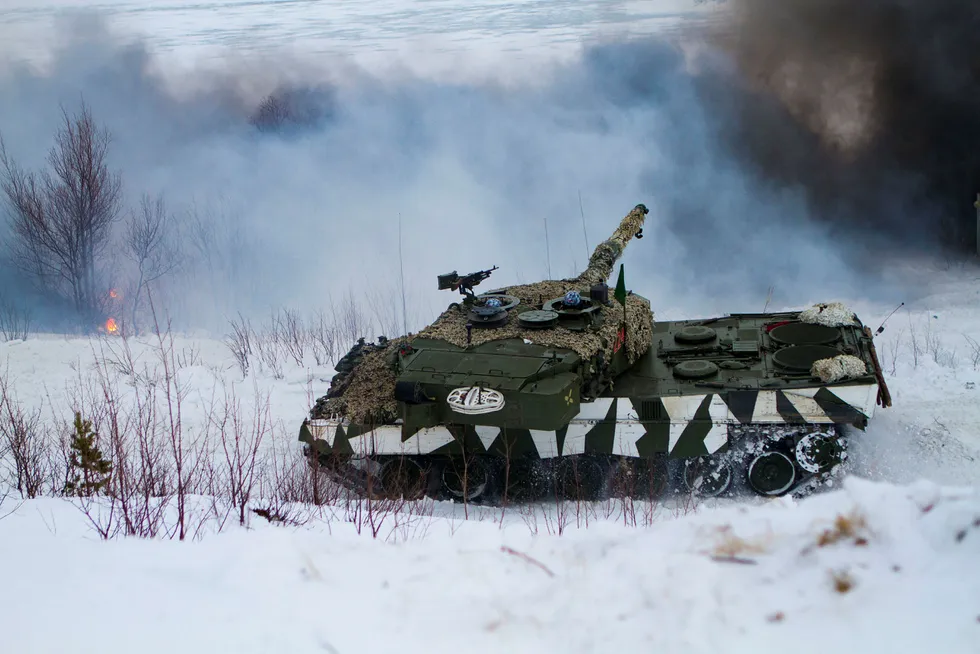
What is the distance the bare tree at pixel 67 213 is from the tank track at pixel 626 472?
1479cm

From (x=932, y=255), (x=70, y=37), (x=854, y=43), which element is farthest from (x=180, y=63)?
(x=932, y=255)

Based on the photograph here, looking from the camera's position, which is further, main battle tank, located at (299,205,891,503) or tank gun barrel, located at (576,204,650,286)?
tank gun barrel, located at (576,204,650,286)

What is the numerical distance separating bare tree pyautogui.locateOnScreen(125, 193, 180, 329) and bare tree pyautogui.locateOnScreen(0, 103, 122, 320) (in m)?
0.61

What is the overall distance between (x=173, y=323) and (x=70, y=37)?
9.09m

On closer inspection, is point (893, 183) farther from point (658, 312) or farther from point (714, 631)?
point (714, 631)

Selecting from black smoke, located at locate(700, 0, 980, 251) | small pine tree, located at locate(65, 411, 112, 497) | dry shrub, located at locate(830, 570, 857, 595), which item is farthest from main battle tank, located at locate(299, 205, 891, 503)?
black smoke, located at locate(700, 0, 980, 251)

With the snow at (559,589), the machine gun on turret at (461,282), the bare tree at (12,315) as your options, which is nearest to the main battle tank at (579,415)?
the machine gun on turret at (461,282)

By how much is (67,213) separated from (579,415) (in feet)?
55.1

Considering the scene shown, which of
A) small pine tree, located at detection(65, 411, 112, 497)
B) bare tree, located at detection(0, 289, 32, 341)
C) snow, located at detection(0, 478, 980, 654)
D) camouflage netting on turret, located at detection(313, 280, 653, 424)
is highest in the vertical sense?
bare tree, located at detection(0, 289, 32, 341)

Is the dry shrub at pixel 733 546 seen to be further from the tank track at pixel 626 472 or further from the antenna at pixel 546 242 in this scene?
the antenna at pixel 546 242

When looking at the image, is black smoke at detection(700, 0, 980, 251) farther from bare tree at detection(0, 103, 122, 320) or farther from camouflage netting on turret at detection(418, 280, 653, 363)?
bare tree at detection(0, 103, 122, 320)

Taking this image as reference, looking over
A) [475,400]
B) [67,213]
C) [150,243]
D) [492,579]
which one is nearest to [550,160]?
[150,243]

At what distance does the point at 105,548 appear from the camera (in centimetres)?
613

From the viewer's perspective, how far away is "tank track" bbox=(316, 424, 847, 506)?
1009cm
